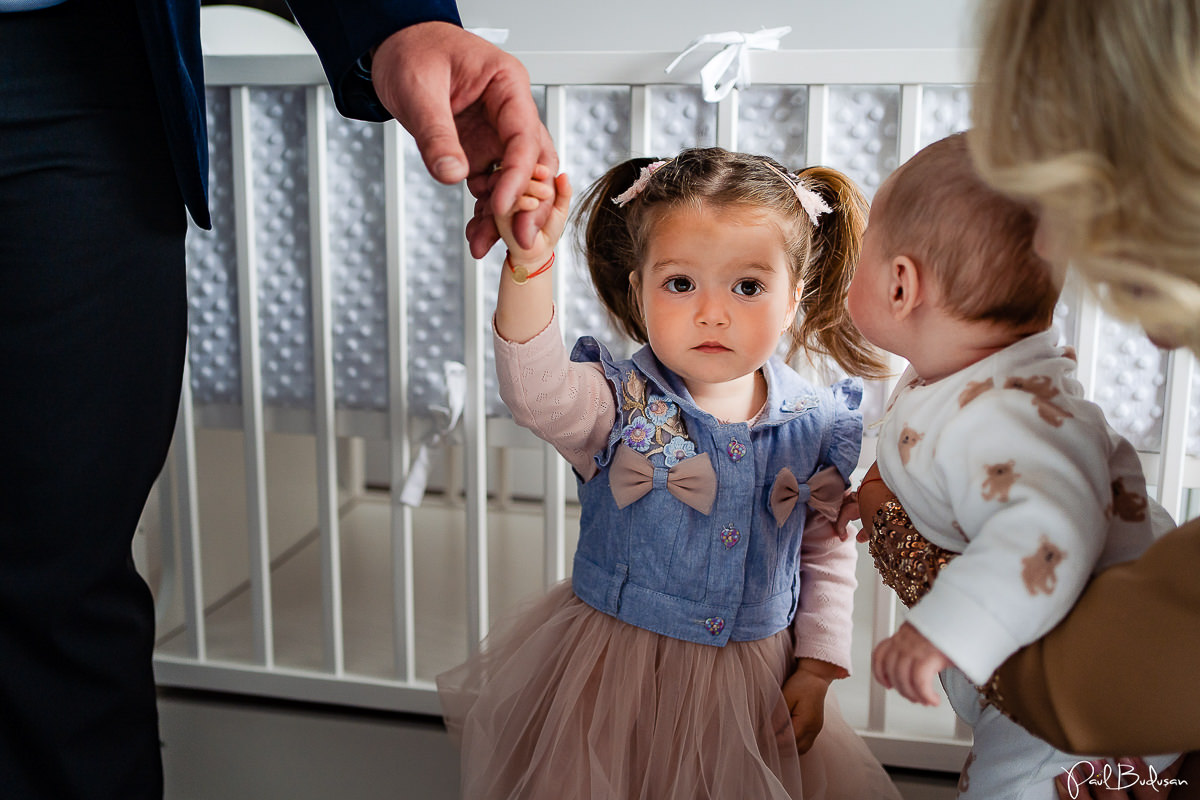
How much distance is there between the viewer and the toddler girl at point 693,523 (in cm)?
87

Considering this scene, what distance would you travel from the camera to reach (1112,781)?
715 mm

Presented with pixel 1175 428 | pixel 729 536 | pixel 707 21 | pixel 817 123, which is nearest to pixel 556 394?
pixel 729 536

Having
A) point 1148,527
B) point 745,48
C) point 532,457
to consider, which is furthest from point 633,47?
point 1148,527

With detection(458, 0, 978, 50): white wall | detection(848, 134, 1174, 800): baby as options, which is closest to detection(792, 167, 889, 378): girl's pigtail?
detection(848, 134, 1174, 800): baby

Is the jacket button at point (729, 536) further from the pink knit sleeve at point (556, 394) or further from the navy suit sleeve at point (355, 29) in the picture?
the navy suit sleeve at point (355, 29)

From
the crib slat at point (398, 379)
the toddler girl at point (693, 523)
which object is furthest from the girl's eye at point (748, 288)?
the crib slat at point (398, 379)

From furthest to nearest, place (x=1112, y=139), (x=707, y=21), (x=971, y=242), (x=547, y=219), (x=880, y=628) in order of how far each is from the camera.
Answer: (x=707, y=21), (x=880, y=628), (x=547, y=219), (x=971, y=242), (x=1112, y=139)

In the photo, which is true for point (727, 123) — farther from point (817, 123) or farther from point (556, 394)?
point (556, 394)

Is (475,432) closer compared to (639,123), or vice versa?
(639,123)

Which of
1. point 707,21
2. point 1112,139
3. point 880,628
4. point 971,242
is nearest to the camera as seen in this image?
point 1112,139

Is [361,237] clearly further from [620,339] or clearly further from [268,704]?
[268,704]

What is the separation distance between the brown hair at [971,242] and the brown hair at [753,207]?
215 mm

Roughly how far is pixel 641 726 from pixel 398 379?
1.68 ft

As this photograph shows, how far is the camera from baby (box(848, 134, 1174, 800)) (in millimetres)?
571
